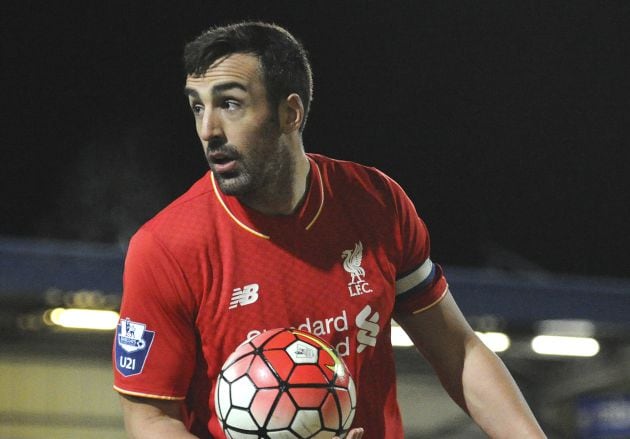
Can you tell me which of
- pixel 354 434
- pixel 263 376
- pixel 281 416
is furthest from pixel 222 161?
Answer: pixel 354 434

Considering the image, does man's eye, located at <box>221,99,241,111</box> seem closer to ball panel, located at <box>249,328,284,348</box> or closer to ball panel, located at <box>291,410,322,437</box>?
ball panel, located at <box>249,328,284,348</box>

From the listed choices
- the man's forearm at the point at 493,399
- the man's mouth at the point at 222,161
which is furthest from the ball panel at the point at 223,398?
the man's forearm at the point at 493,399

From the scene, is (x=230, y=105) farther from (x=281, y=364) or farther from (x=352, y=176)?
(x=281, y=364)

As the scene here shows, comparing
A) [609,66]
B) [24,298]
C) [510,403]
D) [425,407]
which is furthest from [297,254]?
[609,66]

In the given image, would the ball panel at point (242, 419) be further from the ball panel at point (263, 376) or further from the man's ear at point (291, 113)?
the man's ear at point (291, 113)

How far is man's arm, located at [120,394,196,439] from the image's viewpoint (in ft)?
9.82

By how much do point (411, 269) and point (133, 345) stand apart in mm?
910

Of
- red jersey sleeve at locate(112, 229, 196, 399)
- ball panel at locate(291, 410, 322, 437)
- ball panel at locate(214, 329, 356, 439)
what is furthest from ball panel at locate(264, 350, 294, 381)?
red jersey sleeve at locate(112, 229, 196, 399)

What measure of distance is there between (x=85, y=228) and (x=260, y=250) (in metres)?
10.9

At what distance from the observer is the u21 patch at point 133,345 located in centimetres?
303

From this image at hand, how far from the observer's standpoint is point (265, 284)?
3.12 m

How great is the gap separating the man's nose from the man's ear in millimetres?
234

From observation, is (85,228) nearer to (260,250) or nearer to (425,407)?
(425,407)

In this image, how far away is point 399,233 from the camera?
335 cm
